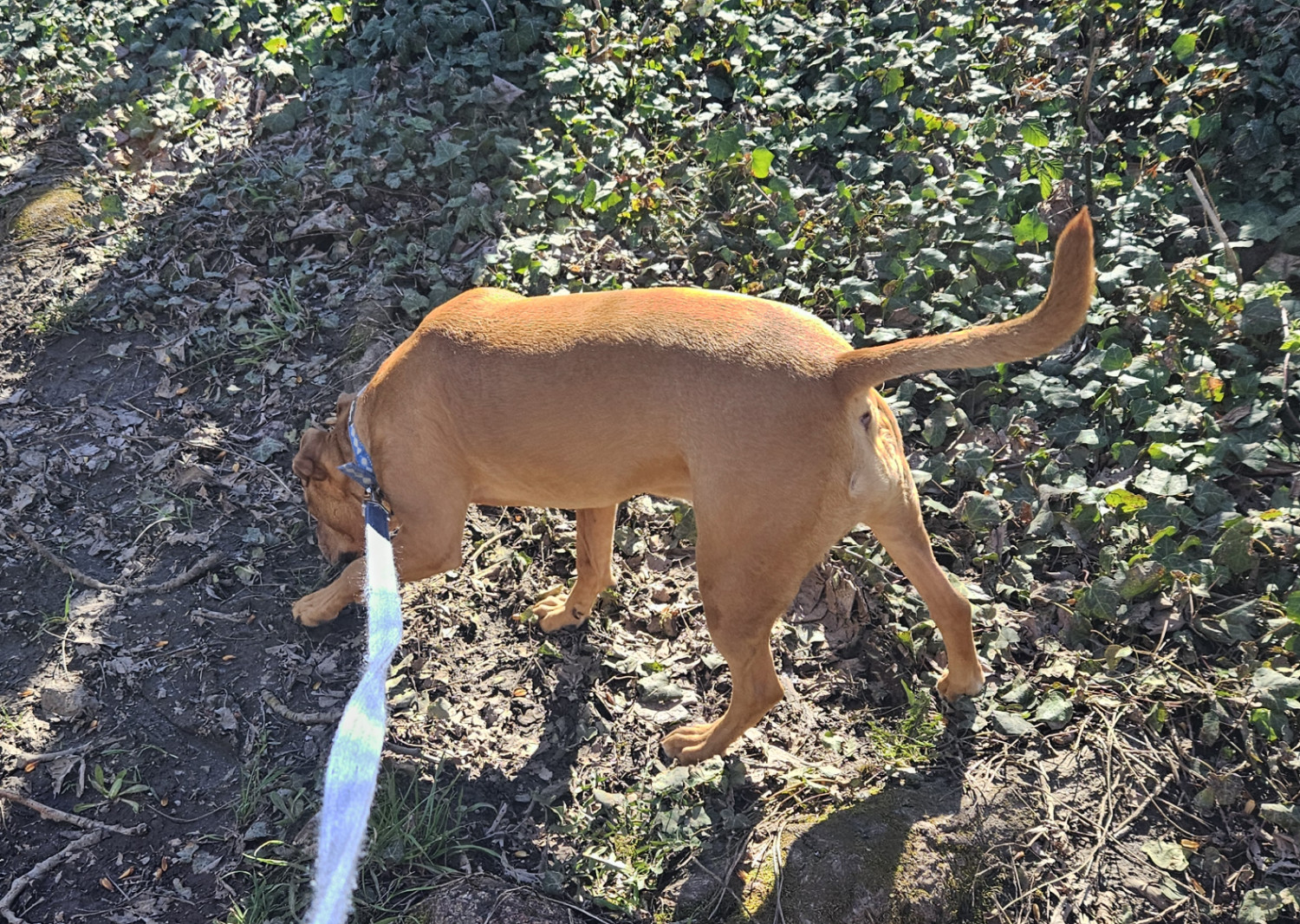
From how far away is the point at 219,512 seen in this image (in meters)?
4.41

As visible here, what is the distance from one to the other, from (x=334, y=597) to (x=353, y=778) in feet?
6.87

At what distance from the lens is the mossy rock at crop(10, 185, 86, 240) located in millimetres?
5699

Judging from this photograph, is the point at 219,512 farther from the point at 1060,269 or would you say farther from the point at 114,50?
the point at 114,50

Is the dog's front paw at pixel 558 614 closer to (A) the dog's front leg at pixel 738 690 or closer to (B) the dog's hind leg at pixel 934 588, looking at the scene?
(A) the dog's front leg at pixel 738 690

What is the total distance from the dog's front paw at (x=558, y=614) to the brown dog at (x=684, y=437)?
0.53 ft

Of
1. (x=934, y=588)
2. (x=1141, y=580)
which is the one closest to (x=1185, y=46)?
(x=1141, y=580)

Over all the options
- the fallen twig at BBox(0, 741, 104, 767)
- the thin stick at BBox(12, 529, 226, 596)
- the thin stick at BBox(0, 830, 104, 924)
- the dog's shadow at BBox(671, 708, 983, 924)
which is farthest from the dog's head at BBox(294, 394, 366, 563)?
the dog's shadow at BBox(671, 708, 983, 924)

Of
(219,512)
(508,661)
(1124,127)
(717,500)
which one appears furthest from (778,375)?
(1124,127)

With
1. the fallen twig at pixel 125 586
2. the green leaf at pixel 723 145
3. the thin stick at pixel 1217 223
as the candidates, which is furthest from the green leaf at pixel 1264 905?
the green leaf at pixel 723 145

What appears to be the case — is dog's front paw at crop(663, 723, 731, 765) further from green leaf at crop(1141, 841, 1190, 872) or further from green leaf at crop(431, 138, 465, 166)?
green leaf at crop(431, 138, 465, 166)

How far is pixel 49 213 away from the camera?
19.0 feet

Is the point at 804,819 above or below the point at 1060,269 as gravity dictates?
below

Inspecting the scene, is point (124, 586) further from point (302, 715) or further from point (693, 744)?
point (693, 744)

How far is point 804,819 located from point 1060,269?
6.52 ft
